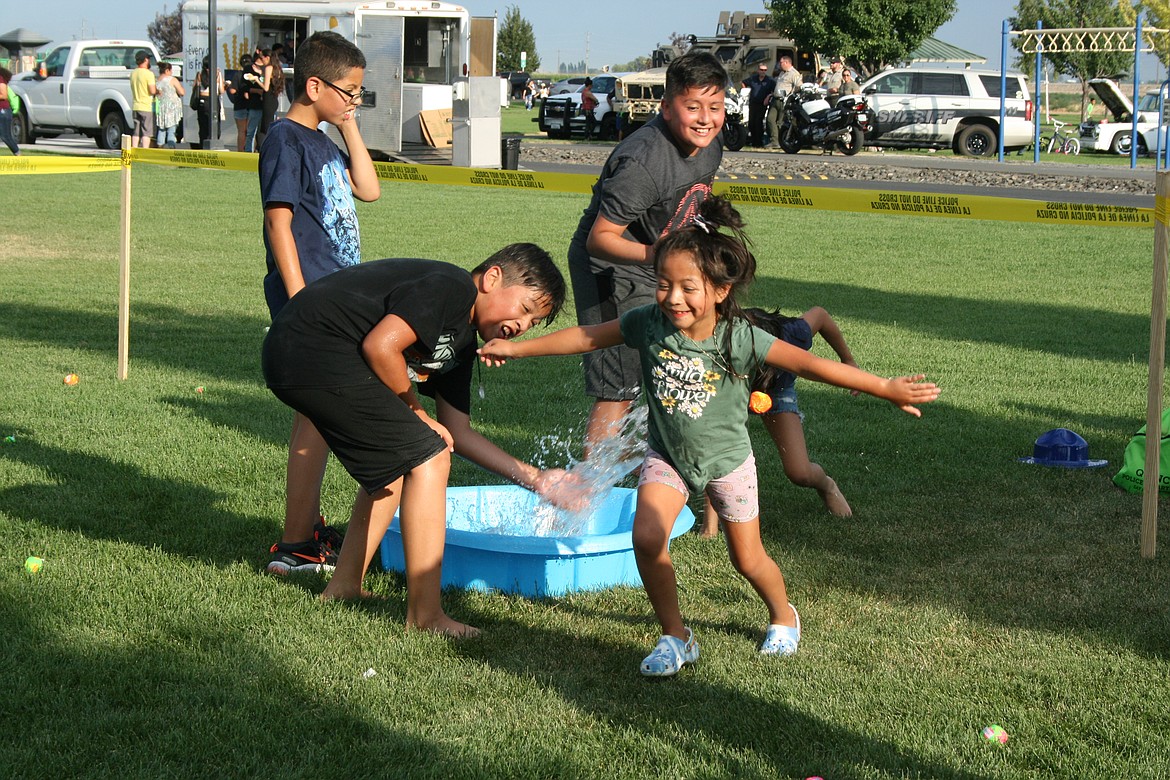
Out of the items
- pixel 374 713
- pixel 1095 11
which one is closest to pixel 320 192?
pixel 374 713

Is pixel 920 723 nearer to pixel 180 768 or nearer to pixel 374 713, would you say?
pixel 374 713

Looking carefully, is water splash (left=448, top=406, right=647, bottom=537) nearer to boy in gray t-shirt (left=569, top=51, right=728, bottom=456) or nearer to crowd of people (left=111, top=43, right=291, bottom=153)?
boy in gray t-shirt (left=569, top=51, right=728, bottom=456)

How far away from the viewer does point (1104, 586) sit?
15.1 ft

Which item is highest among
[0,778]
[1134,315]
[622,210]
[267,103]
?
[267,103]

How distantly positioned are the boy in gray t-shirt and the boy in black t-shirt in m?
0.75

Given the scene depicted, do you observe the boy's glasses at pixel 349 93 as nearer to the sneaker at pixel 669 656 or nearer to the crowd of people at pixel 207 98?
the sneaker at pixel 669 656

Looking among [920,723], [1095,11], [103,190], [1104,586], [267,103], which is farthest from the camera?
[1095,11]

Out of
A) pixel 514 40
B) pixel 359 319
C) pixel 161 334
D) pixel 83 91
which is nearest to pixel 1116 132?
pixel 83 91

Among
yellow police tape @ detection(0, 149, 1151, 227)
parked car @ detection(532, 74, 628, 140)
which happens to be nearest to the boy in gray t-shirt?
yellow police tape @ detection(0, 149, 1151, 227)

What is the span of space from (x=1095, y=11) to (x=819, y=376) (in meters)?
60.8

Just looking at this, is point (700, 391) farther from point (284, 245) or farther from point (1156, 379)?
point (1156, 379)

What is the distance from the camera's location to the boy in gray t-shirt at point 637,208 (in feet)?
15.3

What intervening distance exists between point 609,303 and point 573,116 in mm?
34477

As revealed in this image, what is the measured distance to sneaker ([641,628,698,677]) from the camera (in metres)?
3.81
